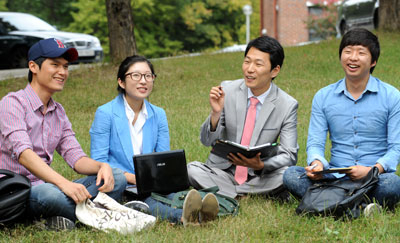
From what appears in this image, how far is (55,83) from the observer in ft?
14.0

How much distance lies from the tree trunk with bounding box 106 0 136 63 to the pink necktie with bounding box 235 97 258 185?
27.1ft

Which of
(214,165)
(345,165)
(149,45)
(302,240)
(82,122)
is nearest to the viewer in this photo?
(302,240)

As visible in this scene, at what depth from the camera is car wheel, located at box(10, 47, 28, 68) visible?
15.9 metres

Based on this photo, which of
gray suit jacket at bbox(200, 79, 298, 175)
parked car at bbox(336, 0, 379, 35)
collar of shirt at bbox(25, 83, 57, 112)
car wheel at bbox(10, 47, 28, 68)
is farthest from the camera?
parked car at bbox(336, 0, 379, 35)

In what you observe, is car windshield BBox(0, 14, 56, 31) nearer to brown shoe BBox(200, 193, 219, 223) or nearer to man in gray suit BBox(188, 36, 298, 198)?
man in gray suit BBox(188, 36, 298, 198)

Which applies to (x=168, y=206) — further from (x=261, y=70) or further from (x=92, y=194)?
(x=261, y=70)

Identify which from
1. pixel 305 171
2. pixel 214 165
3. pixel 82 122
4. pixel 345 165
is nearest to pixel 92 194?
pixel 214 165

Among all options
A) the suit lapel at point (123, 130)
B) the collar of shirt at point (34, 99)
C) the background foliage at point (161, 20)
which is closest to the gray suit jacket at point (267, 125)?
the suit lapel at point (123, 130)

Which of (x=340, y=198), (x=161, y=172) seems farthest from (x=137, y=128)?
(x=340, y=198)

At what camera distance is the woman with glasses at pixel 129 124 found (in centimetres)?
468

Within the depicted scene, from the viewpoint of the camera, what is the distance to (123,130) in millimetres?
4730

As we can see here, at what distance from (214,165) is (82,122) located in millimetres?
3922

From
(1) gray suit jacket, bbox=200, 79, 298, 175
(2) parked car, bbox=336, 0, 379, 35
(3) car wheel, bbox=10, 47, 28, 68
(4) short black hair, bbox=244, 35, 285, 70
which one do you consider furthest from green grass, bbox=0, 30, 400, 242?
(3) car wheel, bbox=10, 47, 28, 68

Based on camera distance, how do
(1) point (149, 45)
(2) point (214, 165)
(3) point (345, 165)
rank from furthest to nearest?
(1) point (149, 45) → (2) point (214, 165) → (3) point (345, 165)
